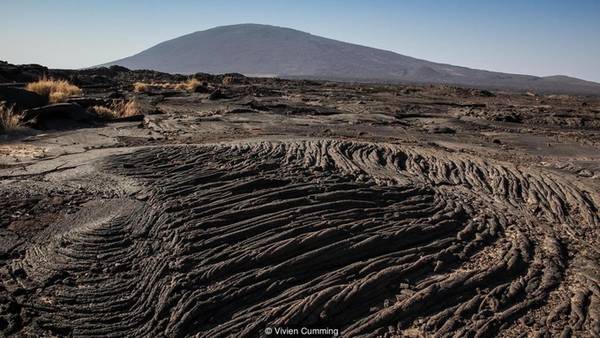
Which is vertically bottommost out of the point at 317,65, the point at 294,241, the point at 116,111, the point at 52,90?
the point at 294,241

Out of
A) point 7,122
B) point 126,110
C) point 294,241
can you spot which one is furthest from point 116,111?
point 294,241

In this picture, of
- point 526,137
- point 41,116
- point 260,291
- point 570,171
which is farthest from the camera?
point 526,137

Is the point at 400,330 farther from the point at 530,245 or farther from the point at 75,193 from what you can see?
the point at 75,193

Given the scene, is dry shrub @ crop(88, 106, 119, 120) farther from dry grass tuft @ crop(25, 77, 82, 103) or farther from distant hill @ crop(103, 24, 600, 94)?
distant hill @ crop(103, 24, 600, 94)

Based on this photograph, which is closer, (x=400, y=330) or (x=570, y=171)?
(x=400, y=330)

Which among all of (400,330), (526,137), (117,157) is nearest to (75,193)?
(117,157)

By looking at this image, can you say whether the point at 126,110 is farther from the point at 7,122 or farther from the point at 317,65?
the point at 317,65

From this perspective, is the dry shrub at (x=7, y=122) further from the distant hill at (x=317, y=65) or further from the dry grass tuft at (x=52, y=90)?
the distant hill at (x=317, y=65)

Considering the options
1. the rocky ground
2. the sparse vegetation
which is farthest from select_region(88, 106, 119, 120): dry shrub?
the rocky ground
